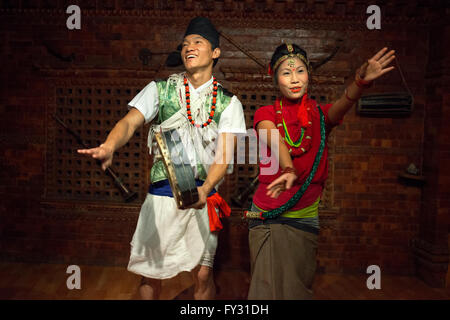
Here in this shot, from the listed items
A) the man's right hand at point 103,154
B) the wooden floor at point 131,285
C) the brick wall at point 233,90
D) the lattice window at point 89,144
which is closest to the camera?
the man's right hand at point 103,154

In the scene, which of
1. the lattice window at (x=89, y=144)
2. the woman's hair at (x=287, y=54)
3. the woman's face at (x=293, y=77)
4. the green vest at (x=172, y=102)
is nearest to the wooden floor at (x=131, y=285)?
the lattice window at (x=89, y=144)

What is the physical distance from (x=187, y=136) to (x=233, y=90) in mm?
1717

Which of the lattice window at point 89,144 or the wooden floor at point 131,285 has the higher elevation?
the lattice window at point 89,144

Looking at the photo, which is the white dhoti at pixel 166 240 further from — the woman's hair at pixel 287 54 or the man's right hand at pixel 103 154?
the woman's hair at pixel 287 54

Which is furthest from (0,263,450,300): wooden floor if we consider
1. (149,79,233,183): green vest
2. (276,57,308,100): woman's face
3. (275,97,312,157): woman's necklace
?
(276,57,308,100): woman's face

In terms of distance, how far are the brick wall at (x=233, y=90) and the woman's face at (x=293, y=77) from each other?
161cm

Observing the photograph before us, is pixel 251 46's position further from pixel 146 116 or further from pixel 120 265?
pixel 120 265

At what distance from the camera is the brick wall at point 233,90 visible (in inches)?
142

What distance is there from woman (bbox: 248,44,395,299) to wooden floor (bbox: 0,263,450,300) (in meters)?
1.35

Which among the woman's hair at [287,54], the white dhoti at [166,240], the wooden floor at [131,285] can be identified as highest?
the woman's hair at [287,54]

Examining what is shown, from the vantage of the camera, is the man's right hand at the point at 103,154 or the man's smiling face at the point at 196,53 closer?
the man's right hand at the point at 103,154

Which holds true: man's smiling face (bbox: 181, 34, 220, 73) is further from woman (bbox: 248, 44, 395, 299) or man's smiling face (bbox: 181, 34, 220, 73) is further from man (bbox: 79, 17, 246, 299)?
woman (bbox: 248, 44, 395, 299)

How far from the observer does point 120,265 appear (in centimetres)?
385

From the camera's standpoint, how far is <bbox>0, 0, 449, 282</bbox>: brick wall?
142 inches
